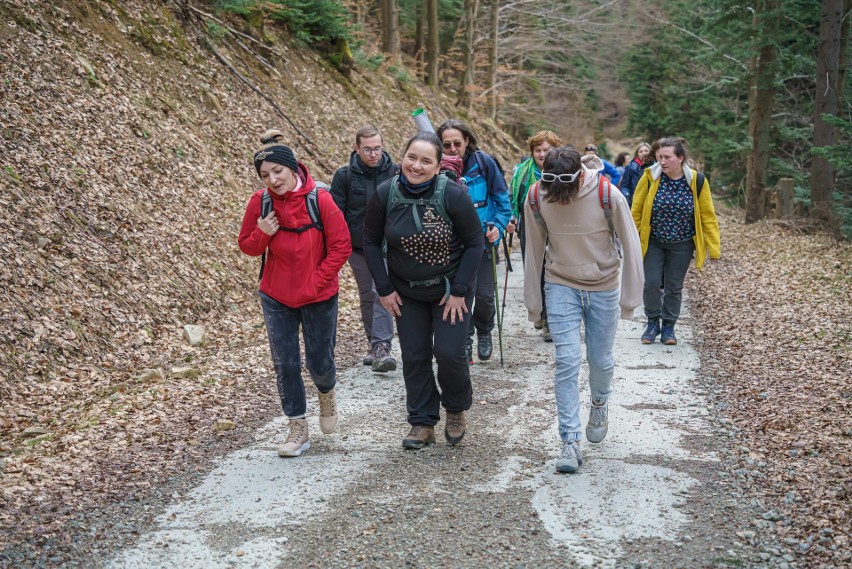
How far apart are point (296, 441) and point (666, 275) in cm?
524

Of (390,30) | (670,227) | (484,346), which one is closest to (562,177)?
(484,346)

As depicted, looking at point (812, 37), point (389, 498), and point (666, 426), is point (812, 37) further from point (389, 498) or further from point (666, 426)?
point (389, 498)

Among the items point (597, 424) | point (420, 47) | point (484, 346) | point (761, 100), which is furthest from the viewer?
point (420, 47)

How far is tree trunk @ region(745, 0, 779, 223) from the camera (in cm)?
1936

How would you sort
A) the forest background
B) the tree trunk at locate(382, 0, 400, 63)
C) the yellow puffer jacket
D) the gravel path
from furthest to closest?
the tree trunk at locate(382, 0, 400, 63)
the yellow puffer jacket
the forest background
the gravel path

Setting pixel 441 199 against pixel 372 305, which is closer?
pixel 441 199

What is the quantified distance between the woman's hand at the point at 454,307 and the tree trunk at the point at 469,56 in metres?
29.0

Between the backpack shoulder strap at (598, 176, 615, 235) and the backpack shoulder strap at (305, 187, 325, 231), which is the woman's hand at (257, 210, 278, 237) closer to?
the backpack shoulder strap at (305, 187, 325, 231)

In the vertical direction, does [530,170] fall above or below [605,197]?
above

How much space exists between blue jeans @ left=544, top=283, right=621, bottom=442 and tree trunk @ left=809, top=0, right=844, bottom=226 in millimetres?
14081

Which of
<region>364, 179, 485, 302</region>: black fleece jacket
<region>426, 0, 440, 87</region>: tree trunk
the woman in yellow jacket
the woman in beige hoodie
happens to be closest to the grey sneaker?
the woman in beige hoodie

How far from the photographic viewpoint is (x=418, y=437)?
5953mm

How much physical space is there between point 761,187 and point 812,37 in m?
3.91

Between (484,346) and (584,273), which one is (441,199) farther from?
(484,346)
